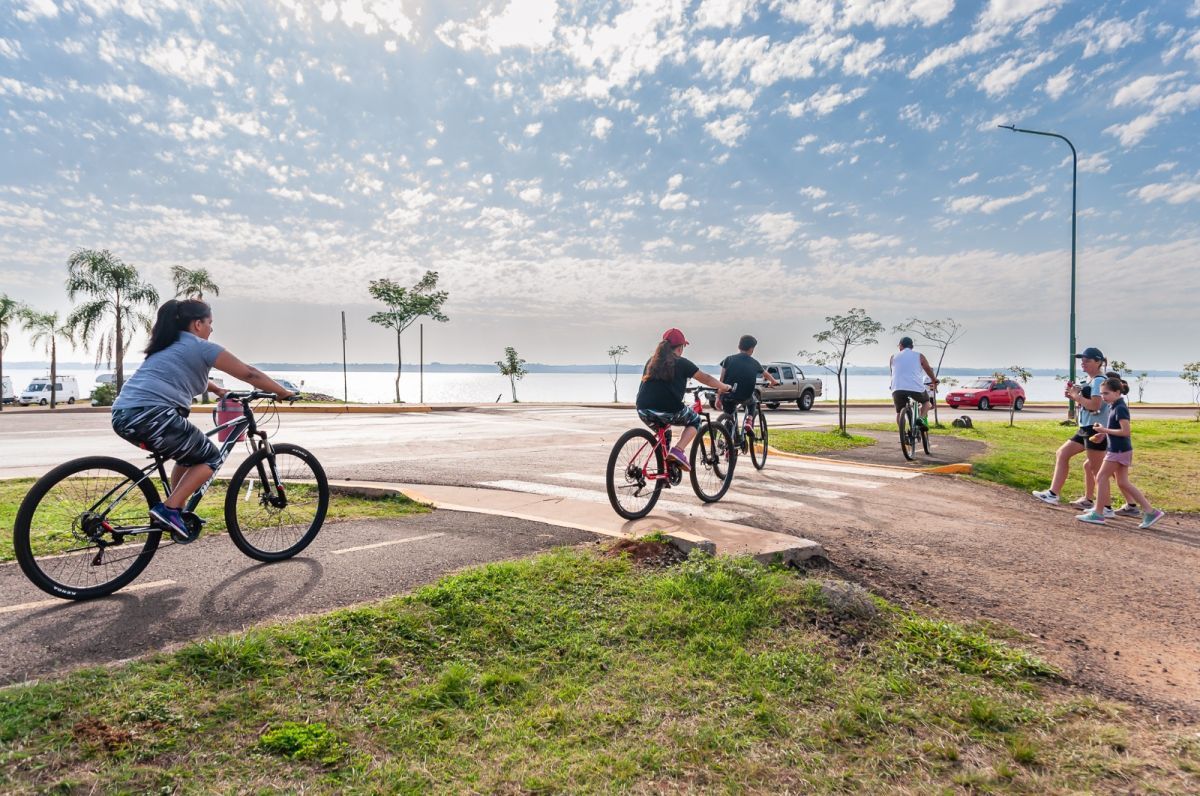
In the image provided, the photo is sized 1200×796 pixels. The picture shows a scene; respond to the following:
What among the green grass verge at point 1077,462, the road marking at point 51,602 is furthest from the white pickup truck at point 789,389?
the road marking at point 51,602

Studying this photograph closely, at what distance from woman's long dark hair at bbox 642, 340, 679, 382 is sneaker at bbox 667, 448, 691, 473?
0.72 m

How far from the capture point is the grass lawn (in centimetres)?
578

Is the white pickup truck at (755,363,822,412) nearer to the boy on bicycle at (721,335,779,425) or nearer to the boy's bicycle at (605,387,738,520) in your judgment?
the boy on bicycle at (721,335,779,425)

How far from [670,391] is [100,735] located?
5.12 m

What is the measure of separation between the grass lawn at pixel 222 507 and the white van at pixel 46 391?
1730 inches

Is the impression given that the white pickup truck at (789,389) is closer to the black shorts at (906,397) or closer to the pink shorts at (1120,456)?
the black shorts at (906,397)

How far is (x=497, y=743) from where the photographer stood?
2656mm

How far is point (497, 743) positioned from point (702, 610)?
1.57m

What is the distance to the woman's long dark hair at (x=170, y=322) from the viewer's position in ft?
14.1

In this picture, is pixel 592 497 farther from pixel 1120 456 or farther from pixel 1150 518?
pixel 1150 518

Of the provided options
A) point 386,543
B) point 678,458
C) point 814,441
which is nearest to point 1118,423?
point 678,458

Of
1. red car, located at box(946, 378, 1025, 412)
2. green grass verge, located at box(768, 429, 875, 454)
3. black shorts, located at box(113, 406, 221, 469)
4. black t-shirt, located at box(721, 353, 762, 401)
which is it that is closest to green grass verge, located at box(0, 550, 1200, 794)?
black shorts, located at box(113, 406, 221, 469)

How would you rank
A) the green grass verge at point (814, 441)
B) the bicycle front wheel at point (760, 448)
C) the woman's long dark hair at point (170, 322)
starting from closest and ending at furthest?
the woman's long dark hair at point (170, 322) → the bicycle front wheel at point (760, 448) → the green grass verge at point (814, 441)

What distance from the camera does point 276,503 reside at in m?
5.03
